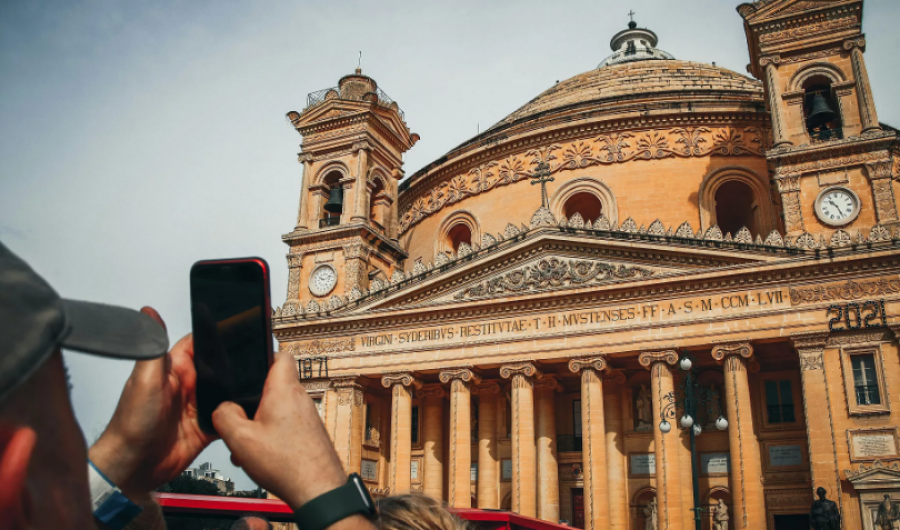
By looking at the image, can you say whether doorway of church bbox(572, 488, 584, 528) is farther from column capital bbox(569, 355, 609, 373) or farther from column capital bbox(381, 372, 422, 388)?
column capital bbox(381, 372, 422, 388)

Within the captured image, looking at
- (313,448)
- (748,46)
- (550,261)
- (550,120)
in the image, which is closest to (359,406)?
(550,261)

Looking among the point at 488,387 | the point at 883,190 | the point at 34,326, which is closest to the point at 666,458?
the point at 488,387

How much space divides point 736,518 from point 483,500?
9.37m

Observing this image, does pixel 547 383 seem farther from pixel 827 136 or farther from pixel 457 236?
pixel 827 136

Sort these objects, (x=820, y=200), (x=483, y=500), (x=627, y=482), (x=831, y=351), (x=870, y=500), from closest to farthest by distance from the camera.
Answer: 1. (x=870, y=500)
2. (x=831, y=351)
3. (x=820, y=200)
4. (x=627, y=482)
5. (x=483, y=500)

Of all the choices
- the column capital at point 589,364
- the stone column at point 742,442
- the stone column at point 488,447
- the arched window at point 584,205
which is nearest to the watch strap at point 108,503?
the stone column at point 742,442

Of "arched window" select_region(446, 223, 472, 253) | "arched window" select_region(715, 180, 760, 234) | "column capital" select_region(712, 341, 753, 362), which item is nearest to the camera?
"column capital" select_region(712, 341, 753, 362)

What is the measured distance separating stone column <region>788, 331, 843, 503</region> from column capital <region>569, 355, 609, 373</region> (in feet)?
18.9

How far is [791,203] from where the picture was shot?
84.6 ft

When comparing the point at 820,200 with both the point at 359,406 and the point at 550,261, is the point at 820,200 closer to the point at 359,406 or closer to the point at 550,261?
the point at 550,261

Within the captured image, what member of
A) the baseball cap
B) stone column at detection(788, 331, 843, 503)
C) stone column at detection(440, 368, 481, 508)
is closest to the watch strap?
the baseball cap

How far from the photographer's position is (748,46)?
30.5 m

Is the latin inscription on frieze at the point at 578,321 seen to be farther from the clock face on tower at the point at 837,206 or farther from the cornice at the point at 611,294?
the clock face on tower at the point at 837,206

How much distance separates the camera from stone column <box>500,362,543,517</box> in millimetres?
26312
